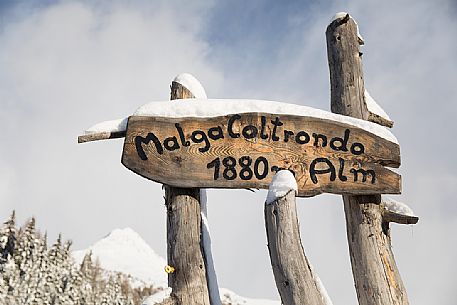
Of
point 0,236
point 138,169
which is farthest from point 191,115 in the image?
point 0,236

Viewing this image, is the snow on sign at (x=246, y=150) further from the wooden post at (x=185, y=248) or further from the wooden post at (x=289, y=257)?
the wooden post at (x=289, y=257)

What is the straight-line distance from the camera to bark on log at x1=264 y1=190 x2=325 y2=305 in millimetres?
3096

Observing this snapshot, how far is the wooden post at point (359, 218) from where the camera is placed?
411cm

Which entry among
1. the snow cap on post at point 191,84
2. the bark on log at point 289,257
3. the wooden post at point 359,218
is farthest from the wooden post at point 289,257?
the snow cap on post at point 191,84

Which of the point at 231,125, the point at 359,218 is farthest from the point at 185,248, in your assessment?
the point at 359,218

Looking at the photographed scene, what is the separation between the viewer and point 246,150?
3793mm

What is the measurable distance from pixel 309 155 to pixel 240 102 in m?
0.71

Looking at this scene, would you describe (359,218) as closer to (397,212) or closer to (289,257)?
(397,212)

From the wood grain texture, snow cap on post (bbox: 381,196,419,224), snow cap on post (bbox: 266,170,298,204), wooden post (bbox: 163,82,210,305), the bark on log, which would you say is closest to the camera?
the bark on log

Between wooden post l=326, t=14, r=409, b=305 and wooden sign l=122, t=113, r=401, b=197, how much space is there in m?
0.44

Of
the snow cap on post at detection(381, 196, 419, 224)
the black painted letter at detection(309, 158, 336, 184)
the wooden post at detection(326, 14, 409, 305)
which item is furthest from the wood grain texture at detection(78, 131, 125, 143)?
the snow cap on post at detection(381, 196, 419, 224)

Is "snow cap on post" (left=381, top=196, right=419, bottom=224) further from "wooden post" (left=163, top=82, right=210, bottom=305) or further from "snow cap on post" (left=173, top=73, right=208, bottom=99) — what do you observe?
"snow cap on post" (left=173, top=73, right=208, bottom=99)

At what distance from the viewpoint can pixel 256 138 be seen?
3812 mm

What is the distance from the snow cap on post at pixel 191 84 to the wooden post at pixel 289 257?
1.34 metres
